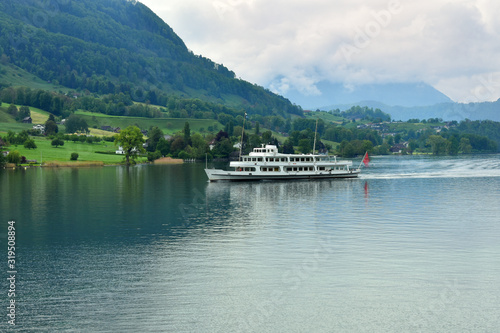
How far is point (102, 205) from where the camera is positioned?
73.2 meters

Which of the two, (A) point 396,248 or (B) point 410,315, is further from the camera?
(A) point 396,248

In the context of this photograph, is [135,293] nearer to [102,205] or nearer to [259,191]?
[102,205]

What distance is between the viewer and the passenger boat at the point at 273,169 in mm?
117750

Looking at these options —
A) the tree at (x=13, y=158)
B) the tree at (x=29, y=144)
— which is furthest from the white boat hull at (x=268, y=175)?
the tree at (x=29, y=144)

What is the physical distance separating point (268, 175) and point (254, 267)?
82129 mm

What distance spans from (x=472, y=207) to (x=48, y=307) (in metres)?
61.1

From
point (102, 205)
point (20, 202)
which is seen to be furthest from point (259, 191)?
point (20, 202)

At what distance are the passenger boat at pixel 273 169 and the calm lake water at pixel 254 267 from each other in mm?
42713

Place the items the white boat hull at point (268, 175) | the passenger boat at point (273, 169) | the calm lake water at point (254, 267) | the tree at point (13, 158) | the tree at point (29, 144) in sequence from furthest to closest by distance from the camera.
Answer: the tree at point (29, 144) < the tree at point (13, 158) < the passenger boat at point (273, 169) < the white boat hull at point (268, 175) < the calm lake water at point (254, 267)

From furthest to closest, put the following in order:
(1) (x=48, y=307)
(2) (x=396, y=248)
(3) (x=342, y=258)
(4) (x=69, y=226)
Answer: (4) (x=69, y=226)
(2) (x=396, y=248)
(3) (x=342, y=258)
(1) (x=48, y=307)

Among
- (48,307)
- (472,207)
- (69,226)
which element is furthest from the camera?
(472,207)

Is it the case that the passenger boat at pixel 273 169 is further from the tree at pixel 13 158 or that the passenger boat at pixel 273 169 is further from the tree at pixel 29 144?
the tree at pixel 29 144

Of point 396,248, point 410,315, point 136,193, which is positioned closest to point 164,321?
point 410,315

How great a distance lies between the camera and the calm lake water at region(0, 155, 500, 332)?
28219 mm
